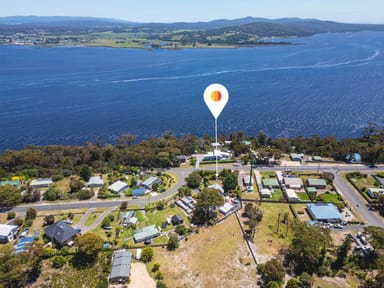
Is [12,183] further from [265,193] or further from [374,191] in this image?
[374,191]

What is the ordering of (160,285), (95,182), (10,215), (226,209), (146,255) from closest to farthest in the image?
(160,285), (146,255), (10,215), (226,209), (95,182)

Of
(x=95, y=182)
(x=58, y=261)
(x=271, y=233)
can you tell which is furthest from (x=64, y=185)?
(x=271, y=233)

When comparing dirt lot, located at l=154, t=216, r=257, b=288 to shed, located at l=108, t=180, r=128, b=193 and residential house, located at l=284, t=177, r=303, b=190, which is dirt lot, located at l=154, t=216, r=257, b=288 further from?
shed, located at l=108, t=180, r=128, b=193

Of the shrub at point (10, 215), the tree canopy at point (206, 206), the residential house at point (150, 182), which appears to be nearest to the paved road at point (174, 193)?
the shrub at point (10, 215)

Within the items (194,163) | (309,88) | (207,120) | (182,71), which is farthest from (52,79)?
(309,88)

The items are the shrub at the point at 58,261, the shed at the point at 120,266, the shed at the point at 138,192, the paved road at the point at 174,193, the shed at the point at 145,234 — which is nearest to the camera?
the shed at the point at 120,266

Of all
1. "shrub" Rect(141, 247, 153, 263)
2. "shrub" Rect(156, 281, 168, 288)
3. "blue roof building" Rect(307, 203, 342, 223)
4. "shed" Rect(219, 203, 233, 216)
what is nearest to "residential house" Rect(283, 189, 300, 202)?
"blue roof building" Rect(307, 203, 342, 223)

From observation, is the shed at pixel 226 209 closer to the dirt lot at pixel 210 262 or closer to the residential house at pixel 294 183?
the dirt lot at pixel 210 262

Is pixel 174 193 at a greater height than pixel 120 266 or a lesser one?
lesser
